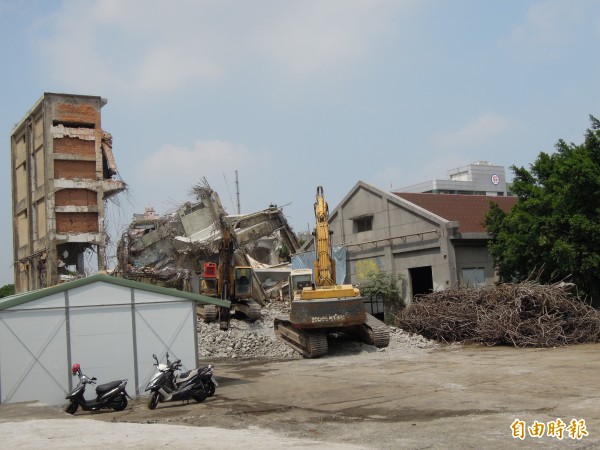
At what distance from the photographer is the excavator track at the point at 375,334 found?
2277 centimetres

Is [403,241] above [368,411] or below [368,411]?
above

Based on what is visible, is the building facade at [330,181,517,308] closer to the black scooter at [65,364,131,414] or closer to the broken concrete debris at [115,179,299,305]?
the broken concrete debris at [115,179,299,305]

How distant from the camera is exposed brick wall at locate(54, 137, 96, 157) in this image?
2892 cm

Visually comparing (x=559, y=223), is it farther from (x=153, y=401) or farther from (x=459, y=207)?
(x=153, y=401)

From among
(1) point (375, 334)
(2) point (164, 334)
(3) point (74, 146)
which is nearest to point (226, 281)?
(1) point (375, 334)

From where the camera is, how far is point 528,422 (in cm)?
974

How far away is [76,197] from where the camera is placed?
29172 mm

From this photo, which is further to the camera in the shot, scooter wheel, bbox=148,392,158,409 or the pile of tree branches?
the pile of tree branches

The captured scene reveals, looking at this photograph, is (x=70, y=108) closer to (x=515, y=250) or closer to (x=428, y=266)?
(x=428, y=266)

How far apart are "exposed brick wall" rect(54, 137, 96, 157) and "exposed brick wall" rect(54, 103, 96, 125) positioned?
877 millimetres

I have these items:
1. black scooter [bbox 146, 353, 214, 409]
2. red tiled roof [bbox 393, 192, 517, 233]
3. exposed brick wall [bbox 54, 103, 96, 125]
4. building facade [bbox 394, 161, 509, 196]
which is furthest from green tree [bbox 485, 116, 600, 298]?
building facade [bbox 394, 161, 509, 196]

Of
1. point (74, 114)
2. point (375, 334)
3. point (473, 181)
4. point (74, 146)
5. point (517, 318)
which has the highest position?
point (473, 181)

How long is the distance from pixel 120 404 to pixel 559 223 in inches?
703

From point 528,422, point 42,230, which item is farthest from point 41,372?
point 42,230
